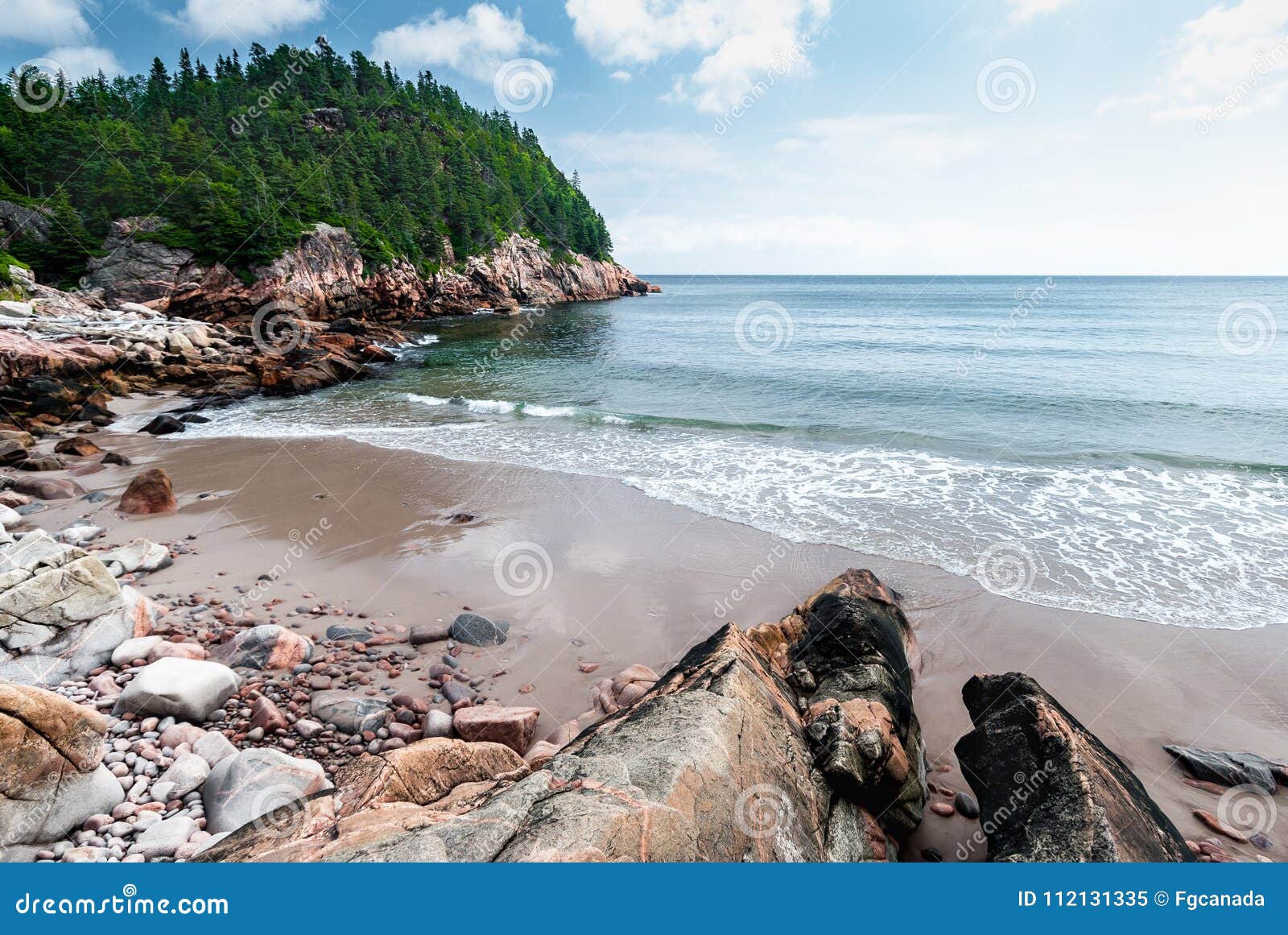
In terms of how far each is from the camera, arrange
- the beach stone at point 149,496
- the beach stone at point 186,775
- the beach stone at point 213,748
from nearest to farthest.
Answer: the beach stone at point 186,775
the beach stone at point 213,748
the beach stone at point 149,496

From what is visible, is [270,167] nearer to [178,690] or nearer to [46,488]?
[46,488]

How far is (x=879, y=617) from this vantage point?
20.6ft

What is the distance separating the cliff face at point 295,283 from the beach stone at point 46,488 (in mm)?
29157

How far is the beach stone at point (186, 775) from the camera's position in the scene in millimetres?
4379

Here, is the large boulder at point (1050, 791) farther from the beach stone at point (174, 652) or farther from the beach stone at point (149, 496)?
the beach stone at point (149, 496)

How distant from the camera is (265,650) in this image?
20.5 feet

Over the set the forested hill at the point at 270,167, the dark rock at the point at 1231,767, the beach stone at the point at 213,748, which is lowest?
the dark rock at the point at 1231,767

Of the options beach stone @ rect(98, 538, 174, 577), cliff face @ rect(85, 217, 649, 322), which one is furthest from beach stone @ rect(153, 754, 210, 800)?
cliff face @ rect(85, 217, 649, 322)

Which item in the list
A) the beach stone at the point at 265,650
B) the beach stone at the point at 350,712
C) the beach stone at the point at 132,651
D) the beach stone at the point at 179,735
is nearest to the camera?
the beach stone at the point at 179,735

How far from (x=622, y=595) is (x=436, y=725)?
11.0 feet

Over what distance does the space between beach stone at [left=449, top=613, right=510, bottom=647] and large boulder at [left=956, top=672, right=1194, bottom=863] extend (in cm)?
507

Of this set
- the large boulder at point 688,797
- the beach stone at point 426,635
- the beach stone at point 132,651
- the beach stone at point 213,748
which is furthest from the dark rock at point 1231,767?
the beach stone at point 132,651

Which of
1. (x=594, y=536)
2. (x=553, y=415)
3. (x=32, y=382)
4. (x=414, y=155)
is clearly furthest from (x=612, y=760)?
(x=414, y=155)

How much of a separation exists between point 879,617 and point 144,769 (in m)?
6.82
